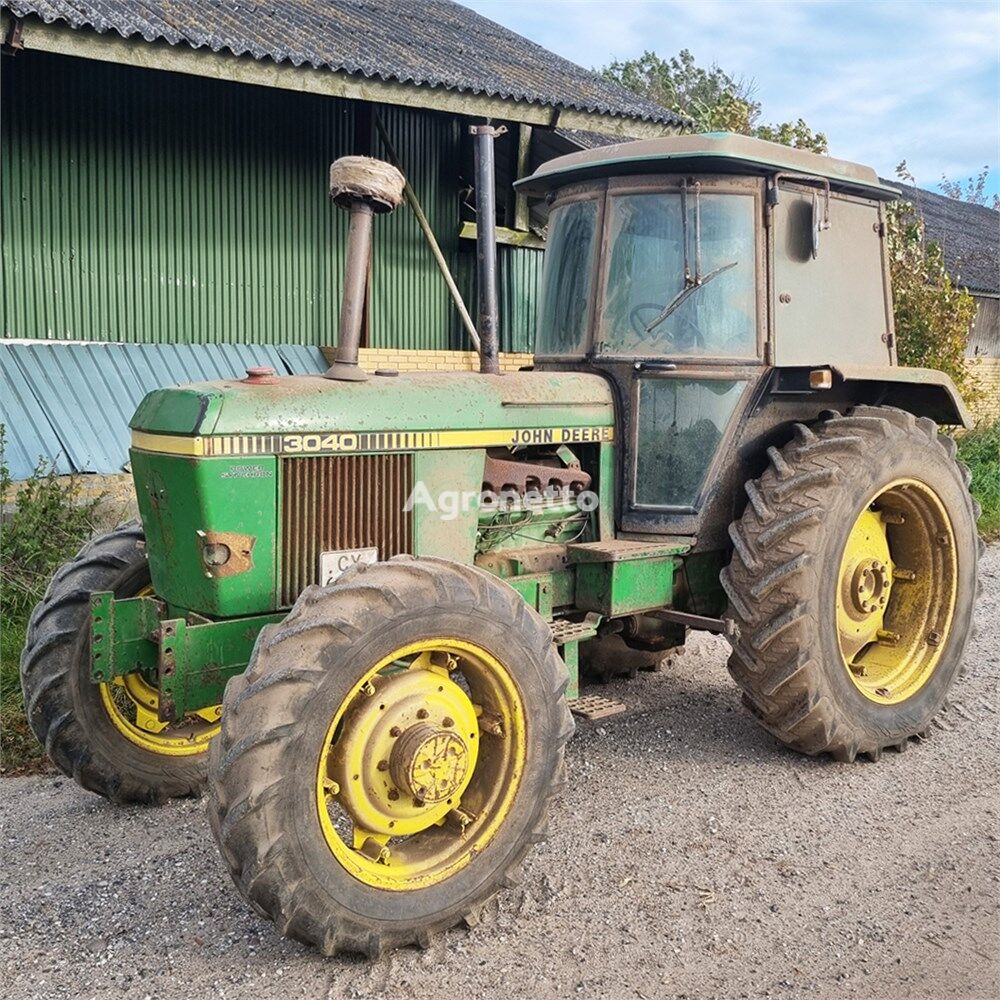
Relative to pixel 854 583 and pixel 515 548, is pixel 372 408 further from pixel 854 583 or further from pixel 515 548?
pixel 854 583

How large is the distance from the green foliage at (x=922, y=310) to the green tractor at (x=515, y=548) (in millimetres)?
7590

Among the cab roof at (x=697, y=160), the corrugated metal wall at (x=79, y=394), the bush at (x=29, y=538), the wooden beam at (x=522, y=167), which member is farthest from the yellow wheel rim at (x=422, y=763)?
the wooden beam at (x=522, y=167)

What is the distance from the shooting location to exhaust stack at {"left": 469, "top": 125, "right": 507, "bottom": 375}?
4594mm

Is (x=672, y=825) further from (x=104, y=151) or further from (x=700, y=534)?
(x=104, y=151)

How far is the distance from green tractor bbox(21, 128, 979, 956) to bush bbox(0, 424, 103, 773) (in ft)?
6.01

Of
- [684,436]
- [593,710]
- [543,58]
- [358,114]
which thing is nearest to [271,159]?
[358,114]

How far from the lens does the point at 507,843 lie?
3.44m

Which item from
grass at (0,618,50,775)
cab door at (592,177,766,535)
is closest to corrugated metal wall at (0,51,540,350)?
grass at (0,618,50,775)

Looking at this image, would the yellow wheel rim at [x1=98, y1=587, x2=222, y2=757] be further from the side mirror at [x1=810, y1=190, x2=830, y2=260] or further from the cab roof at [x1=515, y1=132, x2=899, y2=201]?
the side mirror at [x1=810, y1=190, x2=830, y2=260]

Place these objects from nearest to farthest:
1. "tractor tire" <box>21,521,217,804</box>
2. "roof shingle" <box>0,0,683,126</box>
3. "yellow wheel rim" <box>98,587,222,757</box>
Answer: "tractor tire" <box>21,521,217,804</box> < "yellow wheel rim" <box>98,587,222,757</box> < "roof shingle" <box>0,0,683,126</box>

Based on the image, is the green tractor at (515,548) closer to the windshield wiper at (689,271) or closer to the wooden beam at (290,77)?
the windshield wiper at (689,271)

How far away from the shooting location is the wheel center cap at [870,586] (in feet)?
15.9

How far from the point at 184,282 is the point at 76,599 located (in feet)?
15.8

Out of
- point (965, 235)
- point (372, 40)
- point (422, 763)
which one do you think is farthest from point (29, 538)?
point (965, 235)
